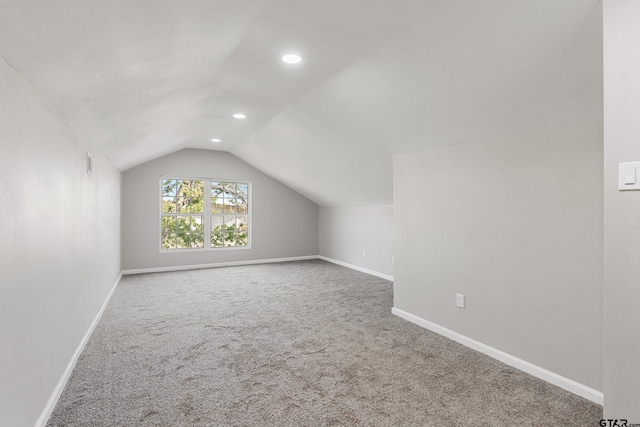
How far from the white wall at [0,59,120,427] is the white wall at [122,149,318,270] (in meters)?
3.67

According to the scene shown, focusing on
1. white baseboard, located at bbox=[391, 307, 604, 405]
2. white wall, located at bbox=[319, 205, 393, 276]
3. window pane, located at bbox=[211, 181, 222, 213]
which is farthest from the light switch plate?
window pane, located at bbox=[211, 181, 222, 213]

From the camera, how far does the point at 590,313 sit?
7.32 feet

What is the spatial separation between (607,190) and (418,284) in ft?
7.49

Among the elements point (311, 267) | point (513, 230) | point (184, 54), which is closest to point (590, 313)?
point (513, 230)

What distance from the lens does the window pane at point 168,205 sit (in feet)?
22.4

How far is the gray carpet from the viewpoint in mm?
2016

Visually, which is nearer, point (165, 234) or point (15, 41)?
point (15, 41)

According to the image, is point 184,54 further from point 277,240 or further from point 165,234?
point 277,240

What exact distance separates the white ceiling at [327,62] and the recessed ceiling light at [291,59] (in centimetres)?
7

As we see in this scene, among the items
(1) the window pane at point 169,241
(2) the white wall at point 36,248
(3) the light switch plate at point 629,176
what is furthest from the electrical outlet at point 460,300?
(1) the window pane at point 169,241

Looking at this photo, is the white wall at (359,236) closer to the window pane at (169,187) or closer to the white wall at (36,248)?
the window pane at (169,187)

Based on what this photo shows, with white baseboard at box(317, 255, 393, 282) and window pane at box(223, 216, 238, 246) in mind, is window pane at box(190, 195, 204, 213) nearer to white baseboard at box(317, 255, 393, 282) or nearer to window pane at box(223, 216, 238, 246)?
window pane at box(223, 216, 238, 246)

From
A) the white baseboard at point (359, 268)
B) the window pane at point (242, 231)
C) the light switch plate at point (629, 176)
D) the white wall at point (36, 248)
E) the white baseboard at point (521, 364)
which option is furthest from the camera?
the window pane at point (242, 231)

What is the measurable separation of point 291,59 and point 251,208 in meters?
5.22
